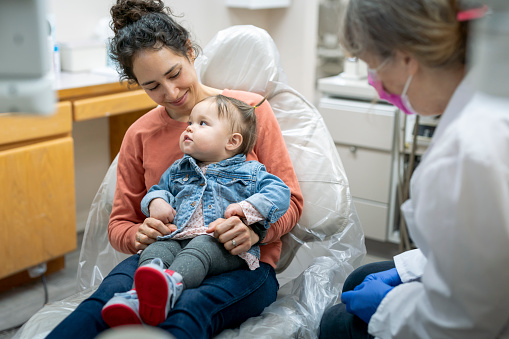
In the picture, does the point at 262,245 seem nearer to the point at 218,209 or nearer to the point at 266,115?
the point at 218,209

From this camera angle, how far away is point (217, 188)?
54.2 inches

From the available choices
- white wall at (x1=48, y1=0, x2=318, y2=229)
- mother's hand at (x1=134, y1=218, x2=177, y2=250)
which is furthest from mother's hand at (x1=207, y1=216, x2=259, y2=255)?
white wall at (x1=48, y1=0, x2=318, y2=229)

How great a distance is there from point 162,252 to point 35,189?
3.87ft

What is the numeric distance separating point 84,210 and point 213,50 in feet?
5.16

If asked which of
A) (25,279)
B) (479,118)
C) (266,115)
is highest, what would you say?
(479,118)

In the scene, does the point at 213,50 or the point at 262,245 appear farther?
the point at 213,50

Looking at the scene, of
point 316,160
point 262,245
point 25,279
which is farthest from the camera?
point 25,279

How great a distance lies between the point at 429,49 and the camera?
36.1 inches

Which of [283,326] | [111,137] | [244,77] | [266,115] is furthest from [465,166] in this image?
[111,137]

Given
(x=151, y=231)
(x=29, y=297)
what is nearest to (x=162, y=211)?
(x=151, y=231)

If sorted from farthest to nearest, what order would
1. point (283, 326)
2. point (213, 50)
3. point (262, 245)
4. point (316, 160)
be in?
point (213, 50)
point (316, 160)
point (262, 245)
point (283, 326)

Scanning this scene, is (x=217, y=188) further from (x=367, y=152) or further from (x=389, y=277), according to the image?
(x=367, y=152)

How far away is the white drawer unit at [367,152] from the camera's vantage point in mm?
2594

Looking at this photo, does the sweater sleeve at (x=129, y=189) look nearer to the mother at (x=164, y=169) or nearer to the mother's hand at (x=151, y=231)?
the mother at (x=164, y=169)
